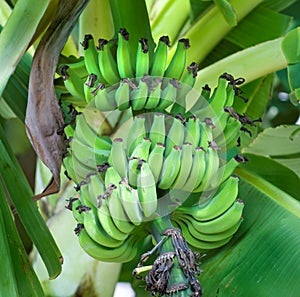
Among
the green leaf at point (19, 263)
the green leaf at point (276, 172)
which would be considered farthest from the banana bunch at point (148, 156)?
the green leaf at point (276, 172)

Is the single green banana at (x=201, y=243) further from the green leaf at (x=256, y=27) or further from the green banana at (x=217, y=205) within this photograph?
the green leaf at (x=256, y=27)

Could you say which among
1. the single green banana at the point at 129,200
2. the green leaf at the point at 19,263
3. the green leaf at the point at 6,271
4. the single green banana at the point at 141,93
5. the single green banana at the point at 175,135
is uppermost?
the single green banana at the point at 141,93

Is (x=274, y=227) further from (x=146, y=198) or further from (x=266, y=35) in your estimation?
(x=266, y=35)

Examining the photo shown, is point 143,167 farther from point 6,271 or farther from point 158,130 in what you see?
point 6,271

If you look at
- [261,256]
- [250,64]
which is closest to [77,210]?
[261,256]

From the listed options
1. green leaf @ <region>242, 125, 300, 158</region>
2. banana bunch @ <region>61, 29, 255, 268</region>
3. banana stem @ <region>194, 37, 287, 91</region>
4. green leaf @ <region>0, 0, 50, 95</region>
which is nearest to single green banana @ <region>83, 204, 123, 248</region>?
banana bunch @ <region>61, 29, 255, 268</region>

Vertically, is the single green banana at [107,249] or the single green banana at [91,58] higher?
the single green banana at [91,58]

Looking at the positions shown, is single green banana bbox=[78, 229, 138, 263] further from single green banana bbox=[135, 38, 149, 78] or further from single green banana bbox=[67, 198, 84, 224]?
single green banana bbox=[135, 38, 149, 78]
